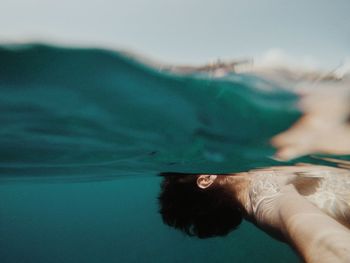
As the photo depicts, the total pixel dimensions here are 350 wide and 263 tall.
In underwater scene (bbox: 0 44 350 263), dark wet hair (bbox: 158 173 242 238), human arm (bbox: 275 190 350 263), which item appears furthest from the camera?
dark wet hair (bbox: 158 173 242 238)

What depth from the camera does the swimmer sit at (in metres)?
2.85

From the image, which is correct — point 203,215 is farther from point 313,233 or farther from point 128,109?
point 313,233

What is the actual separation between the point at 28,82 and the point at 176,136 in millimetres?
3206

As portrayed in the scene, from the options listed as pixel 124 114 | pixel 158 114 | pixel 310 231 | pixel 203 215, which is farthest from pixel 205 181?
pixel 310 231

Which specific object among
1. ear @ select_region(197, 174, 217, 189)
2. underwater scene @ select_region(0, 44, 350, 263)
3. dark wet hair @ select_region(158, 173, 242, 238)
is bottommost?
dark wet hair @ select_region(158, 173, 242, 238)

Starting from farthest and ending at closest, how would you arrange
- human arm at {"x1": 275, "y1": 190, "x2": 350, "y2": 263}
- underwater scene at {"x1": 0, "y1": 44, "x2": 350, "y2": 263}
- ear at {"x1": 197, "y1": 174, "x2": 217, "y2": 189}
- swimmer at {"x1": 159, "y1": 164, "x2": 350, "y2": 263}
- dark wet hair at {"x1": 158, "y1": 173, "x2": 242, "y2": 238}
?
A: ear at {"x1": 197, "y1": 174, "x2": 217, "y2": 189} → dark wet hair at {"x1": 158, "y1": 173, "x2": 242, "y2": 238} → underwater scene at {"x1": 0, "y1": 44, "x2": 350, "y2": 263} → swimmer at {"x1": 159, "y1": 164, "x2": 350, "y2": 263} → human arm at {"x1": 275, "y1": 190, "x2": 350, "y2": 263}

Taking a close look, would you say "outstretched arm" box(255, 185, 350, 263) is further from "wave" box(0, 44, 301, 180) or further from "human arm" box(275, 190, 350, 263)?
"wave" box(0, 44, 301, 180)

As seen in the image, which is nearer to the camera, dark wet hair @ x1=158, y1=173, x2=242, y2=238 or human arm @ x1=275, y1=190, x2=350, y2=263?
human arm @ x1=275, y1=190, x2=350, y2=263

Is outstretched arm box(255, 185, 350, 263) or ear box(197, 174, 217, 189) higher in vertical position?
ear box(197, 174, 217, 189)

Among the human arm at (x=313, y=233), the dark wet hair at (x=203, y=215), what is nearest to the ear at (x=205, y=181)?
the dark wet hair at (x=203, y=215)

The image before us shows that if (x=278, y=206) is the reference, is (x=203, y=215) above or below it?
below

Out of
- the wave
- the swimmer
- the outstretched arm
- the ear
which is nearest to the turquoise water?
the wave

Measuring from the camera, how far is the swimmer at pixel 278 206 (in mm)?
2852

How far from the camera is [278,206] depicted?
407cm
